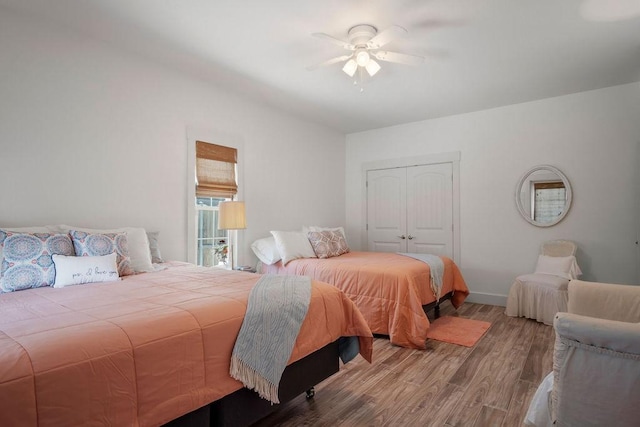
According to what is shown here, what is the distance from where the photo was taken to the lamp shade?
3.41 metres

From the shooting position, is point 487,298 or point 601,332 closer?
point 601,332

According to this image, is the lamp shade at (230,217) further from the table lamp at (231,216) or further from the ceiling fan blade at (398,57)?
the ceiling fan blade at (398,57)

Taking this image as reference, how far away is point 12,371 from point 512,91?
482 centimetres

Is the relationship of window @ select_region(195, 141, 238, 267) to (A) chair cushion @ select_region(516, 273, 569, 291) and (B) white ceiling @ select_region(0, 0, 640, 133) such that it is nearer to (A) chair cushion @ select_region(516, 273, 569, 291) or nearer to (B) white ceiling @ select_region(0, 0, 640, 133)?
(B) white ceiling @ select_region(0, 0, 640, 133)

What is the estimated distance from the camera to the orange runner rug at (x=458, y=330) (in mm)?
3251

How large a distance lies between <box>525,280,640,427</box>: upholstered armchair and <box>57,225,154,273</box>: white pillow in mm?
2675

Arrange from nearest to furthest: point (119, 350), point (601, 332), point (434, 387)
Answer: point (119, 350) → point (601, 332) → point (434, 387)

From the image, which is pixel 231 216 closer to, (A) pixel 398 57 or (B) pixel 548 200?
(A) pixel 398 57

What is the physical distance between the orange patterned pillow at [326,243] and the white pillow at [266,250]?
0.49 meters

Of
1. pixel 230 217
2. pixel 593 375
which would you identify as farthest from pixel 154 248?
pixel 593 375

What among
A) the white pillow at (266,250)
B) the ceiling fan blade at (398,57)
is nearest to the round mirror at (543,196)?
the ceiling fan blade at (398,57)

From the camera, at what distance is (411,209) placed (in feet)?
17.5

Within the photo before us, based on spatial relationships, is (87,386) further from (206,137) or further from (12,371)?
(206,137)

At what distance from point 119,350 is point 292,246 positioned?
2854 mm
